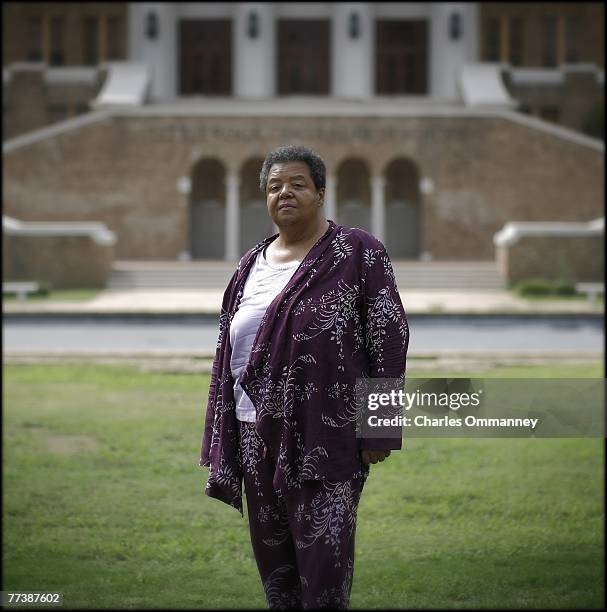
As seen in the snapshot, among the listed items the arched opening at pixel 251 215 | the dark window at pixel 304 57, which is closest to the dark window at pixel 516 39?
the dark window at pixel 304 57

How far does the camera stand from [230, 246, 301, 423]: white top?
310 cm

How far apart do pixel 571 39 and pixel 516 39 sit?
224cm

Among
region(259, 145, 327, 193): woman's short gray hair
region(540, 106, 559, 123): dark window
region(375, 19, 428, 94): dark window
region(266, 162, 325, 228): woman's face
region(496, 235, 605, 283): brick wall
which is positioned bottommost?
region(496, 235, 605, 283): brick wall

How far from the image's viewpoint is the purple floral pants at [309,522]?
117 inches

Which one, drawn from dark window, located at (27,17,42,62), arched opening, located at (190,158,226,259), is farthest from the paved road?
dark window, located at (27,17,42,62)

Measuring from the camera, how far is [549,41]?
126 feet

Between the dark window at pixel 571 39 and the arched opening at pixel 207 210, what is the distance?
15.8m

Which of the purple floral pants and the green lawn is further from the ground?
the purple floral pants

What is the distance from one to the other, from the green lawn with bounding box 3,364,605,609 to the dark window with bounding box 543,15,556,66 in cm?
3384

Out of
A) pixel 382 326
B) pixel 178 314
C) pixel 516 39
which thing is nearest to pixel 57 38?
pixel 516 39

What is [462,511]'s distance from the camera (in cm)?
560

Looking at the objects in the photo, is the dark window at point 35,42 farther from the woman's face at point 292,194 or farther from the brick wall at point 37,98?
the woman's face at point 292,194

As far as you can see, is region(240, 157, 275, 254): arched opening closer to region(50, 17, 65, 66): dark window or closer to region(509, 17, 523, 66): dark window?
region(50, 17, 65, 66): dark window

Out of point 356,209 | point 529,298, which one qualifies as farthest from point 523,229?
point 356,209
